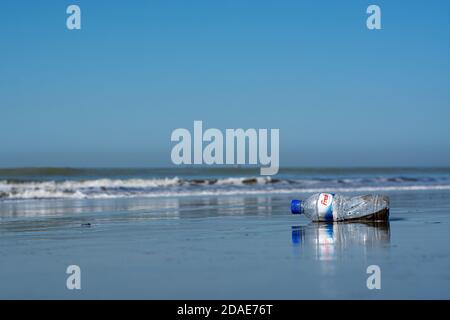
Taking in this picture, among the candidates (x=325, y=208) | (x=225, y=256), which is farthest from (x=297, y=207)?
(x=225, y=256)

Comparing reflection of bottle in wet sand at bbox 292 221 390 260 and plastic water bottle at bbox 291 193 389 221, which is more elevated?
plastic water bottle at bbox 291 193 389 221

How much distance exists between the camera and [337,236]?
11125mm

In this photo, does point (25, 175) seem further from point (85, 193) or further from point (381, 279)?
point (381, 279)

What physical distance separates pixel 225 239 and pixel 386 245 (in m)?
2.47

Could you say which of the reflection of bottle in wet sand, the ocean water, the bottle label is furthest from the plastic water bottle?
the ocean water

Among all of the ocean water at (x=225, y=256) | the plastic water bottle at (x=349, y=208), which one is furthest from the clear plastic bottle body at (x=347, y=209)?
the ocean water at (x=225, y=256)

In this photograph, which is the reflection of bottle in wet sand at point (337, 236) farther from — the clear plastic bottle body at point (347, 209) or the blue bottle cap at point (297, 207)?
the blue bottle cap at point (297, 207)

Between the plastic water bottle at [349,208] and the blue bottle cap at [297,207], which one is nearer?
the plastic water bottle at [349,208]

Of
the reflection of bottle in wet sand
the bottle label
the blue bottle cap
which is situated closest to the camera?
the reflection of bottle in wet sand

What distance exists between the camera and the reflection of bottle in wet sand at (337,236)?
9.71 m


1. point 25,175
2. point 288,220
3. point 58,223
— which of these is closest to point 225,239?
point 288,220

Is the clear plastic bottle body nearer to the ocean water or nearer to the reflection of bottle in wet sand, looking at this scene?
the reflection of bottle in wet sand

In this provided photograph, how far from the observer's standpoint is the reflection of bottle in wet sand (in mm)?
9713

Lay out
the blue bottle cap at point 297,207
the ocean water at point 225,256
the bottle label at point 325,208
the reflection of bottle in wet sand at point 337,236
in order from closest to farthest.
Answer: the ocean water at point 225,256
the reflection of bottle in wet sand at point 337,236
the bottle label at point 325,208
the blue bottle cap at point 297,207
